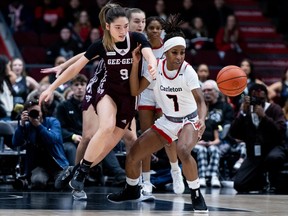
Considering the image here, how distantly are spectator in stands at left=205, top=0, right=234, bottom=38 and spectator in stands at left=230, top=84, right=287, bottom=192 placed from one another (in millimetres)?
6306

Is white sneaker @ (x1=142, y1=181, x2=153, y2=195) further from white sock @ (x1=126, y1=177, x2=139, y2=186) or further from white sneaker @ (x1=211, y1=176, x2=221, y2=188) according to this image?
white sneaker @ (x1=211, y1=176, x2=221, y2=188)

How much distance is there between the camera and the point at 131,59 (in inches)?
398

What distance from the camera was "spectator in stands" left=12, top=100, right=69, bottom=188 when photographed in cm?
1245

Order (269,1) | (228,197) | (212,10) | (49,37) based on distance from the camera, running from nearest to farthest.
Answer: (228,197) → (49,37) → (212,10) → (269,1)

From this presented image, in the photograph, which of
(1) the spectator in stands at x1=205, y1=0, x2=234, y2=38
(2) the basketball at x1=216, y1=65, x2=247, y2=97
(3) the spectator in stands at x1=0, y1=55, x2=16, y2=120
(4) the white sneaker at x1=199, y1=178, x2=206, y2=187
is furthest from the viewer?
(1) the spectator in stands at x1=205, y1=0, x2=234, y2=38

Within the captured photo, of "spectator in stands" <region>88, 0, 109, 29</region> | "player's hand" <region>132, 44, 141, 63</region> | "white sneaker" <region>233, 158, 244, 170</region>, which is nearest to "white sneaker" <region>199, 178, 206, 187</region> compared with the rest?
"white sneaker" <region>233, 158, 244, 170</region>

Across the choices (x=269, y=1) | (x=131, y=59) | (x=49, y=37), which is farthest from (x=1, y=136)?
(x=269, y=1)

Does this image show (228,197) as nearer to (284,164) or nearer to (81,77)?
(284,164)

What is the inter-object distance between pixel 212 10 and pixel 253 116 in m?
6.63

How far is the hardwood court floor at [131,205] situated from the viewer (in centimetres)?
942

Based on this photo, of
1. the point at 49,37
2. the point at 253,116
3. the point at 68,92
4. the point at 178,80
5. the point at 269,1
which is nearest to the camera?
the point at 178,80

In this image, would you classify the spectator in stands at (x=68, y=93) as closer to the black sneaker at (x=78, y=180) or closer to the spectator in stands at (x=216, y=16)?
the black sneaker at (x=78, y=180)

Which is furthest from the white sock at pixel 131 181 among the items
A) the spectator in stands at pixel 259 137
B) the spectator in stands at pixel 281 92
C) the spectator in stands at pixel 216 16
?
the spectator in stands at pixel 216 16

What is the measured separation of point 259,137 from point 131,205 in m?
3.41
